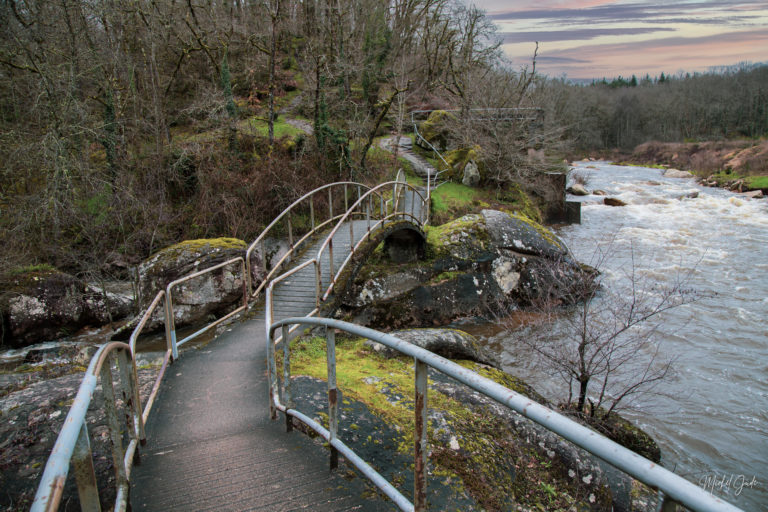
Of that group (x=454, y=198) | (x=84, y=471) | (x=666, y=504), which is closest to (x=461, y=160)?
(x=454, y=198)

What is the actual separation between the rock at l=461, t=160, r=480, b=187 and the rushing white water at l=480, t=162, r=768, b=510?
16.0 feet

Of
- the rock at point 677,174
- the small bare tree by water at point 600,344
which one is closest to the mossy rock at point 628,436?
the small bare tree by water at point 600,344

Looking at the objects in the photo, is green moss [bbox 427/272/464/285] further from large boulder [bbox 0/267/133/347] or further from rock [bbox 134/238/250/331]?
large boulder [bbox 0/267/133/347]

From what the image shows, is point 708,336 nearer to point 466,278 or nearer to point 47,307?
point 466,278

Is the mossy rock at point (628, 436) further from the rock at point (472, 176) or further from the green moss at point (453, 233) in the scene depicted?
the rock at point (472, 176)

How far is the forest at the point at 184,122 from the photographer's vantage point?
13.0 m

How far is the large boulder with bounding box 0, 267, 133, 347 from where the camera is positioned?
1011 cm

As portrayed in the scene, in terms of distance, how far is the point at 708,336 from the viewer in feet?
38.8

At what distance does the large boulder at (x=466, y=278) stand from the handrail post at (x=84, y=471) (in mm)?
10240

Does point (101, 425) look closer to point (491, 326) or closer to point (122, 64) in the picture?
point (491, 326)

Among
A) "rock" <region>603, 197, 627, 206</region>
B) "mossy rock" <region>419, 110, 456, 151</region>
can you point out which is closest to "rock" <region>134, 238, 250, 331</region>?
"mossy rock" <region>419, 110, 456, 151</region>

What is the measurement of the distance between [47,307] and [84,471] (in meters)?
10.9

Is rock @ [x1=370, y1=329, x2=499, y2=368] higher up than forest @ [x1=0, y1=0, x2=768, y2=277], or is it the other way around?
forest @ [x1=0, y1=0, x2=768, y2=277]

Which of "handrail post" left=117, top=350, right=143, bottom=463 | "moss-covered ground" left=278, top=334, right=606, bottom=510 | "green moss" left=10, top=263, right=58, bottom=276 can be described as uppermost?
"handrail post" left=117, top=350, right=143, bottom=463
